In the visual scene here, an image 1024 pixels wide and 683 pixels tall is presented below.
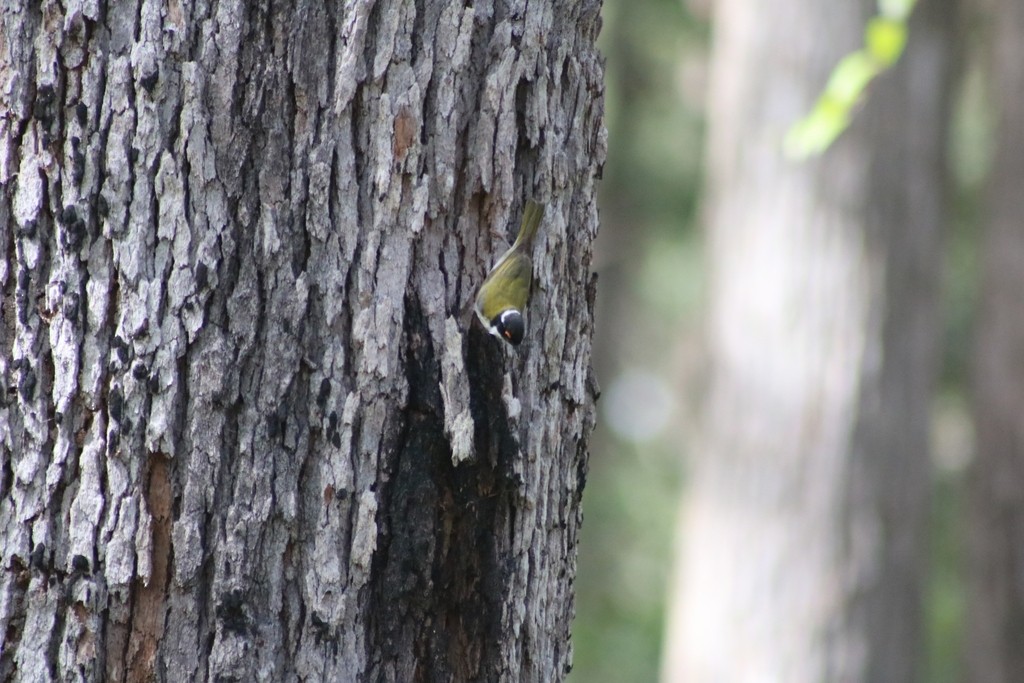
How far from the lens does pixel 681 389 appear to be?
10844 mm

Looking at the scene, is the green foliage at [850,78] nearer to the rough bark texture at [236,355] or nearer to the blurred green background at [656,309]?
the rough bark texture at [236,355]

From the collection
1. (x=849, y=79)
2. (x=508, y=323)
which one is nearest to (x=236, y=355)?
(x=508, y=323)

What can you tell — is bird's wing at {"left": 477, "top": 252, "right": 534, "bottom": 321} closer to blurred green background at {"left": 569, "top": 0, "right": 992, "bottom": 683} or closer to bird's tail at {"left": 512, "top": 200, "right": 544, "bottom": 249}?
bird's tail at {"left": 512, "top": 200, "right": 544, "bottom": 249}

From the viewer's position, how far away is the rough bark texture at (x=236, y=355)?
167 cm

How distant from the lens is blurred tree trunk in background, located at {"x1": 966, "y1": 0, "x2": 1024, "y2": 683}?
605cm

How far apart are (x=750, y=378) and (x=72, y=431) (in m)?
3.79

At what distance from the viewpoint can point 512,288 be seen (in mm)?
1808

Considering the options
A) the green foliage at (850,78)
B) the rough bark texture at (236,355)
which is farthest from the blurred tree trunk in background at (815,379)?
the rough bark texture at (236,355)

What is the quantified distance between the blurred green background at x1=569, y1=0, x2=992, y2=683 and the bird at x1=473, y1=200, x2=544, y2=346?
9199 millimetres

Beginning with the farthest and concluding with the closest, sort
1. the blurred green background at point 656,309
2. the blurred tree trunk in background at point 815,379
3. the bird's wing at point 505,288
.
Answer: the blurred green background at point 656,309 → the blurred tree trunk in background at point 815,379 → the bird's wing at point 505,288

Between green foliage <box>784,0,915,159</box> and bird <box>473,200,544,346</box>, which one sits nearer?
bird <box>473,200,544,346</box>

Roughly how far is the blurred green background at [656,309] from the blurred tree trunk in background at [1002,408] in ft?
15.1

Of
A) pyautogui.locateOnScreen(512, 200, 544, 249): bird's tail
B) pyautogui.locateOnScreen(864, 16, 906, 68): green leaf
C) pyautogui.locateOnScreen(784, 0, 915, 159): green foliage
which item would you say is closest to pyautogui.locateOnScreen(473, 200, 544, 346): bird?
pyautogui.locateOnScreen(512, 200, 544, 249): bird's tail

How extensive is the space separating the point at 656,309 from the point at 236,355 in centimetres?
1559
